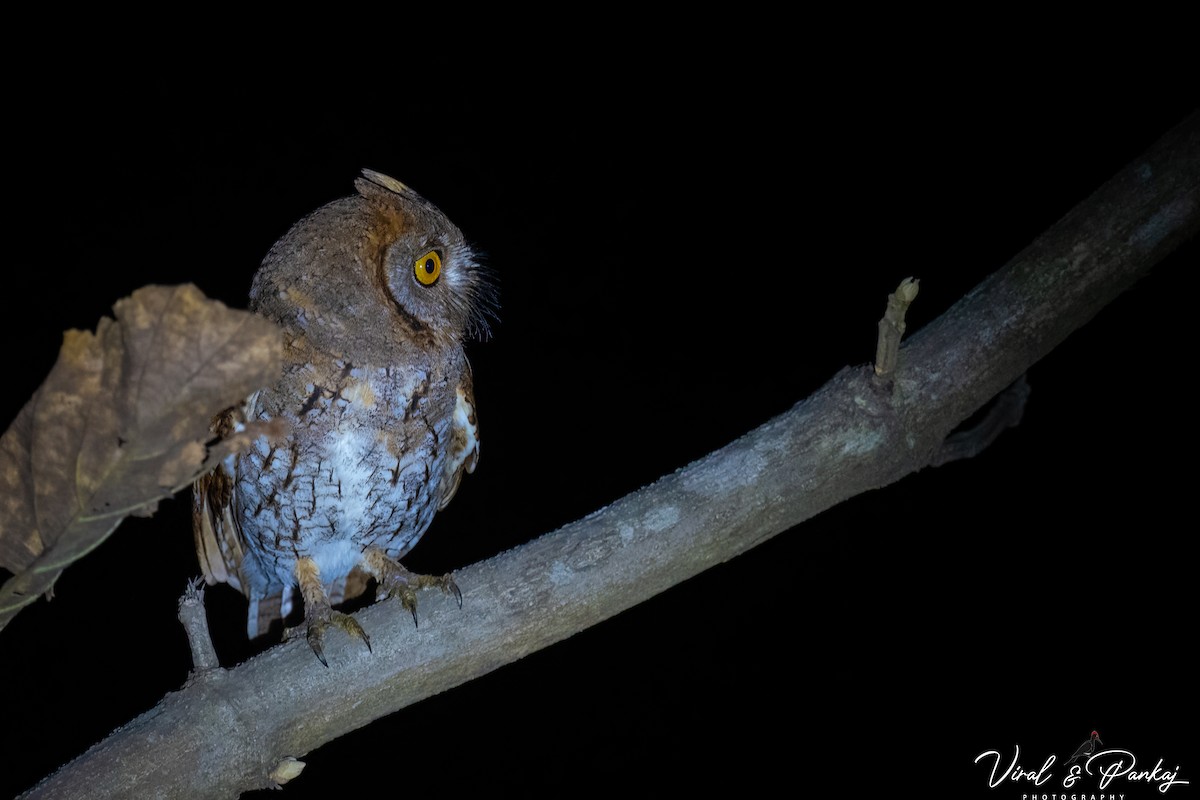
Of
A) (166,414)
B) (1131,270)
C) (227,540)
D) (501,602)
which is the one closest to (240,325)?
(166,414)

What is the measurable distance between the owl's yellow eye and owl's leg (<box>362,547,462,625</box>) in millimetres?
537

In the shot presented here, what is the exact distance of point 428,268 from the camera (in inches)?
72.0

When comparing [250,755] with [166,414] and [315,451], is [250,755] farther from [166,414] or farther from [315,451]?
[166,414]

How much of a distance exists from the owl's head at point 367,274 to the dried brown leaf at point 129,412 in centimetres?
67

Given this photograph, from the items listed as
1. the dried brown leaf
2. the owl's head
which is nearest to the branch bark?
the owl's head

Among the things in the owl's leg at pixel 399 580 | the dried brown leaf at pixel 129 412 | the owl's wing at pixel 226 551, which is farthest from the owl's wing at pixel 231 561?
the dried brown leaf at pixel 129 412

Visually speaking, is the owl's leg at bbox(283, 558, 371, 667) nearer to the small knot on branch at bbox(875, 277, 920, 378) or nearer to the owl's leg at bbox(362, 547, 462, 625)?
the owl's leg at bbox(362, 547, 462, 625)

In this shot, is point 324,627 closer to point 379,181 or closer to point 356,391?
point 356,391

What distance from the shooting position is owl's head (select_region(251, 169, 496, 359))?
Answer: 1.66m

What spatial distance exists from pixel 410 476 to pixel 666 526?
1.78 ft

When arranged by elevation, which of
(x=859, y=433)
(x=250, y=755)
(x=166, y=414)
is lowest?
(x=250, y=755)

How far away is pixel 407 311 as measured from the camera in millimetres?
1763

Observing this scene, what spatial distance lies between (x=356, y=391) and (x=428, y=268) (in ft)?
0.91

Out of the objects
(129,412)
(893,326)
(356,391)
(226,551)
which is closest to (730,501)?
(893,326)
